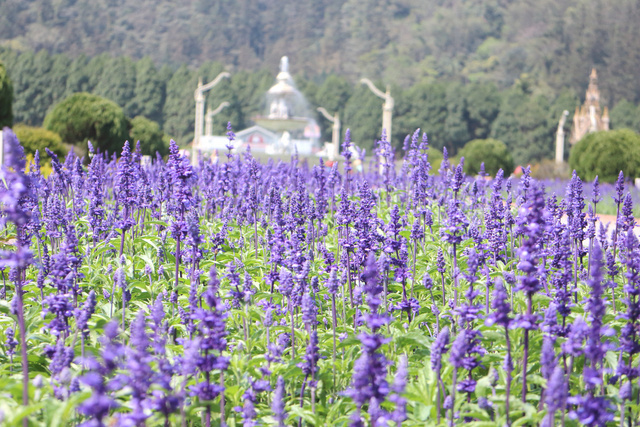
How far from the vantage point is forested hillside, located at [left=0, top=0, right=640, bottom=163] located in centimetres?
7188

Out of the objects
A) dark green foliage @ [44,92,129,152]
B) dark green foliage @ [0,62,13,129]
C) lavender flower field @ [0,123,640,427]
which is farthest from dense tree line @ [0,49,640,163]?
lavender flower field @ [0,123,640,427]

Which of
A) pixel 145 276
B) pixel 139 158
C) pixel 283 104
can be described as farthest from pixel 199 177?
pixel 283 104

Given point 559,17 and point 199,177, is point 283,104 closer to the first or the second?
point 199,177

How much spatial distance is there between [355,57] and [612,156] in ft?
362

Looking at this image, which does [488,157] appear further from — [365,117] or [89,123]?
[365,117]

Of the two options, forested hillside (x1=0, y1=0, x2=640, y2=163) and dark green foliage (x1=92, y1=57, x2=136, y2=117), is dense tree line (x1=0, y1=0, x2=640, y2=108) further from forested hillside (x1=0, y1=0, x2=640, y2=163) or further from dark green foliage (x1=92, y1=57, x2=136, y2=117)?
dark green foliage (x1=92, y1=57, x2=136, y2=117)

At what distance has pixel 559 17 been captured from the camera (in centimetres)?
9769

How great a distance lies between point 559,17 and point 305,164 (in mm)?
92364

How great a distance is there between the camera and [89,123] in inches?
912

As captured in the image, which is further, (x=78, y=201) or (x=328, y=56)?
(x=328, y=56)

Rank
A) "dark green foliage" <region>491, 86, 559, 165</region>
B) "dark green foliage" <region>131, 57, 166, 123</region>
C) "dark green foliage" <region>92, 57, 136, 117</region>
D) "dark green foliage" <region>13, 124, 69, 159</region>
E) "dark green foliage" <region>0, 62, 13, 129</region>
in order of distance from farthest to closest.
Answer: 1. "dark green foliage" <region>131, 57, 166, 123</region>
2. "dark green foliage" <region>92, 57, 136, 117</region>
3. "dark green foliage" <region>491, 86, 559, 165</region>
4. "dark green foliage" <region>13, 124, 69, 159</region>
5. "dark green foliage" <region>0, 62, 13, 129</region>

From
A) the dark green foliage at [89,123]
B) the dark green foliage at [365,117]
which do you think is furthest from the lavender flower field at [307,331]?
the dark green foliage at [365,117]

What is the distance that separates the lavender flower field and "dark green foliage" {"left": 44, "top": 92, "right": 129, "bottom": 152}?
16.0 m

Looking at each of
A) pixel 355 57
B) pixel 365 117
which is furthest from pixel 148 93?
pixel 355 57
